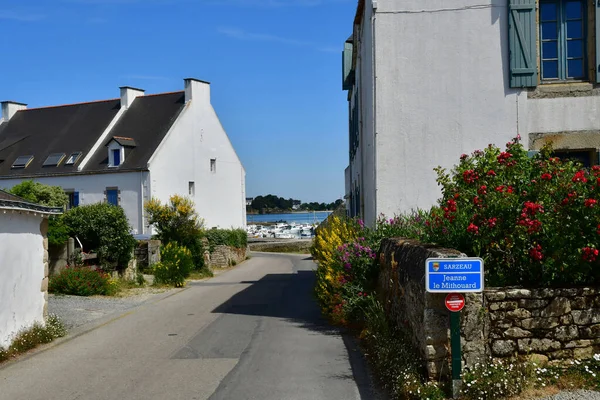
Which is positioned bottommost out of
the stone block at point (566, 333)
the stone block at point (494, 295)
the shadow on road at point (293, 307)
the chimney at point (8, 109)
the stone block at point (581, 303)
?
the shadow on road at point (293, 307)

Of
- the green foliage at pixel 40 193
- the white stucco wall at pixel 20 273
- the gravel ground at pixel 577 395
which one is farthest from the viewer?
the green foliage at pixel 40 193

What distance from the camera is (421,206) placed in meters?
14.0

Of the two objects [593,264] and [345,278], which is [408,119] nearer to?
[345,278]

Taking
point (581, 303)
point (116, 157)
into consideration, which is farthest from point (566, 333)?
point (116, 157)

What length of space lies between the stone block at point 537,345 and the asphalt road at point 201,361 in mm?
1907

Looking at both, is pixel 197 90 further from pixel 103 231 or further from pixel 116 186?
pixel 103 231

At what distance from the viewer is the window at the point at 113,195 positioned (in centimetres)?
3641

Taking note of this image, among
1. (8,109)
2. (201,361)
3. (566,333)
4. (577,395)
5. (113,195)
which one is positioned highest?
(8,109)

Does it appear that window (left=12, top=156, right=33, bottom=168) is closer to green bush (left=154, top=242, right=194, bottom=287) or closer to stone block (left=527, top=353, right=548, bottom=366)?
green bush (left=154, top=242, right=194, bottom=287)

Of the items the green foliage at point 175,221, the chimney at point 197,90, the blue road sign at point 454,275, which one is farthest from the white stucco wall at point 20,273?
the chimney at point 197,90

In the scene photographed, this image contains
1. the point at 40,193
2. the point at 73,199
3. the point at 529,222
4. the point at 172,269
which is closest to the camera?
the point at 529,222

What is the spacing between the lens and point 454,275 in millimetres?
7082

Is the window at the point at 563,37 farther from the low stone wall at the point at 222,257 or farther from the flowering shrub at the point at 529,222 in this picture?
the low stone wall at the point at 222,257

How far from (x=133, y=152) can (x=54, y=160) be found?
544 centimetres
